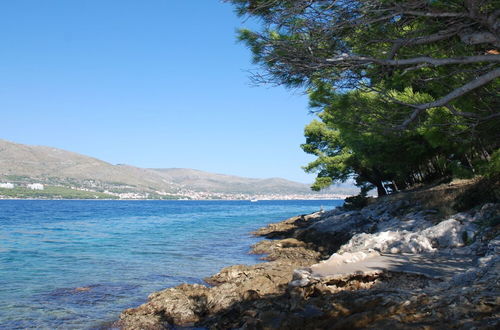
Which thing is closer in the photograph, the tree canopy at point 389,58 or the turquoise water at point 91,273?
the tree canopy at point 389,58

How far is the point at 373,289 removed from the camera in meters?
6.81

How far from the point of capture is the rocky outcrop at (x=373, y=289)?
206 inches

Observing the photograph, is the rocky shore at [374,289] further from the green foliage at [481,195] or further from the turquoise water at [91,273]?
the turquoise water at [91,273]

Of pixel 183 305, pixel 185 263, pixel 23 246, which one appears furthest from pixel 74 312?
pixel 23 246

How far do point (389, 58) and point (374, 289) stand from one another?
377 cm

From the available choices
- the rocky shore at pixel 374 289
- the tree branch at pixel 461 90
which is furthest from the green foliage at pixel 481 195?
the tree branch at pixel 461 90

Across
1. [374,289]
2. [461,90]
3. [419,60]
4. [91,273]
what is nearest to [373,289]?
[374,289]

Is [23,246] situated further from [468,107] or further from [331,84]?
[468,107]

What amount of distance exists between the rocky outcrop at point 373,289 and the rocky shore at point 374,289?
0.06 ft

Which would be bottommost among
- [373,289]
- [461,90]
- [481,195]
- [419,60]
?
[373,289]

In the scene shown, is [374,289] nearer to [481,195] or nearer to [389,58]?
[389,58]

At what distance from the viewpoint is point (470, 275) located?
22.0 feet

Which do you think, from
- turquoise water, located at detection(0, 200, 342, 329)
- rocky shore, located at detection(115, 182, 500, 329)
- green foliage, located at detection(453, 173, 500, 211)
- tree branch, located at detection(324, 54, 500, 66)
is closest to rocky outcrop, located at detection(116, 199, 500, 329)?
rocky shore, located at detection(115, 182, 500, 329)

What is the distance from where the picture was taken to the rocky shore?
5.24 metres
